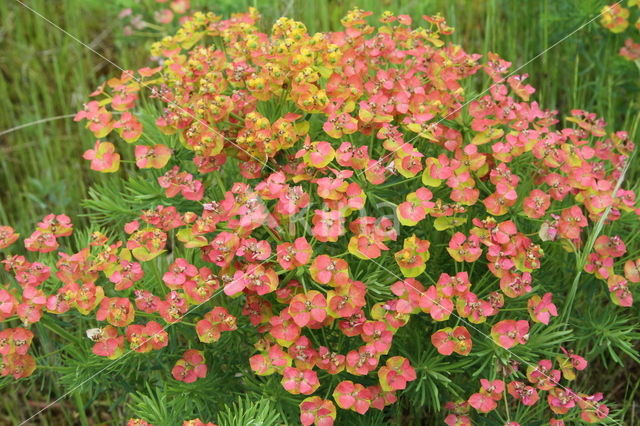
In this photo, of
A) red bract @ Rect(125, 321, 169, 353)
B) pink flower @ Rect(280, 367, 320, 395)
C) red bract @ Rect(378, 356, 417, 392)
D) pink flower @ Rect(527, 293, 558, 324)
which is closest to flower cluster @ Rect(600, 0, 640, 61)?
pink flower @ Rect(527, 293, 558, 324)

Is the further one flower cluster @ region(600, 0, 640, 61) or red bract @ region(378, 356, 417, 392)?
flower cluster @ region(600, 0, 640, 61)

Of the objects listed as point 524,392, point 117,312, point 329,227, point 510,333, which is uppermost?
point 329,227

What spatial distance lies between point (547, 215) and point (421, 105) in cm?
35

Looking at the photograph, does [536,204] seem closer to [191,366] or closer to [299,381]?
[299,381]

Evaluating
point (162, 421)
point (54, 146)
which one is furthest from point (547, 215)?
point (54, 146)

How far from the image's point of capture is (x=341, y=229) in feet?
3.92

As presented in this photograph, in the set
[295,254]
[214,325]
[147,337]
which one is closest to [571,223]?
[295,254]

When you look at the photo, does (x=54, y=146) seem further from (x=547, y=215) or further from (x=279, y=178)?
(x=547, y=215)

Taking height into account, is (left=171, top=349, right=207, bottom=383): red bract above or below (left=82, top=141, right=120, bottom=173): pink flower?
below

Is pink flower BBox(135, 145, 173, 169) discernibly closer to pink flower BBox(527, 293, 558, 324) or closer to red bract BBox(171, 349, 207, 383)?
red bract BBox(171, 349, 207, 383)

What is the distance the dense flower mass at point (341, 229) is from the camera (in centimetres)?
121

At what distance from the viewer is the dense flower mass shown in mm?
1207

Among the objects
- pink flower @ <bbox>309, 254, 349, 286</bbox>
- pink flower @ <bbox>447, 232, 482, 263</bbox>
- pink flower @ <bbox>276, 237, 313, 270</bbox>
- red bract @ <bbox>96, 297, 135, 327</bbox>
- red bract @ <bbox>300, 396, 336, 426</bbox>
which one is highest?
pink flower @ <bbox>276, 237, 313, 270</bbox>

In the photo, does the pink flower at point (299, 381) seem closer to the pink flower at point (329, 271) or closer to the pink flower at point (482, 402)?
the pink flower at point (329, 271)
